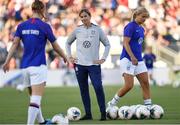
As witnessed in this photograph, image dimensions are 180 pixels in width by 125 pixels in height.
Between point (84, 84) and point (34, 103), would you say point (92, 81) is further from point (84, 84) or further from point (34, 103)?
point (34, 103)

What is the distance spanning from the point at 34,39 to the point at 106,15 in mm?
26960

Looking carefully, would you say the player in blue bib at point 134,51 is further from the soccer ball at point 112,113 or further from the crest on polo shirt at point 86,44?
the crest on polo shirt at point 86,44

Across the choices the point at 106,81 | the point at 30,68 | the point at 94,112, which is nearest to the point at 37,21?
the point at 30,68

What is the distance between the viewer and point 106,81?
3419 cm

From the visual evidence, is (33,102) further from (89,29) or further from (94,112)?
(94,112)

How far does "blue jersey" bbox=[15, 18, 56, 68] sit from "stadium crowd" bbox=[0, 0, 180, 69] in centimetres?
2544

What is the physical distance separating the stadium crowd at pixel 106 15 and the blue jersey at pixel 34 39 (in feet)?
83.5

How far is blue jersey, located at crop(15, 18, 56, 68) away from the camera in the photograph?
444 inches

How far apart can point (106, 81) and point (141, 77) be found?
19341 millimetres

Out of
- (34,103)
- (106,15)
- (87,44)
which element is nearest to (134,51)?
(87,44)

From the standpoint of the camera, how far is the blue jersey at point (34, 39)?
444 inches

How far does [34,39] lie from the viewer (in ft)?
37.1

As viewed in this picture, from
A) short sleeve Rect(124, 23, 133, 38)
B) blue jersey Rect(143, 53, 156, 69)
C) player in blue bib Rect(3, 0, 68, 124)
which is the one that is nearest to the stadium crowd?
blue jersey Rect(143, 53, 156, 69)

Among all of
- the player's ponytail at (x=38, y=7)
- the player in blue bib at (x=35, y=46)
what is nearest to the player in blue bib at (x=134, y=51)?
the player in blue bib at (x=35, y=46)
